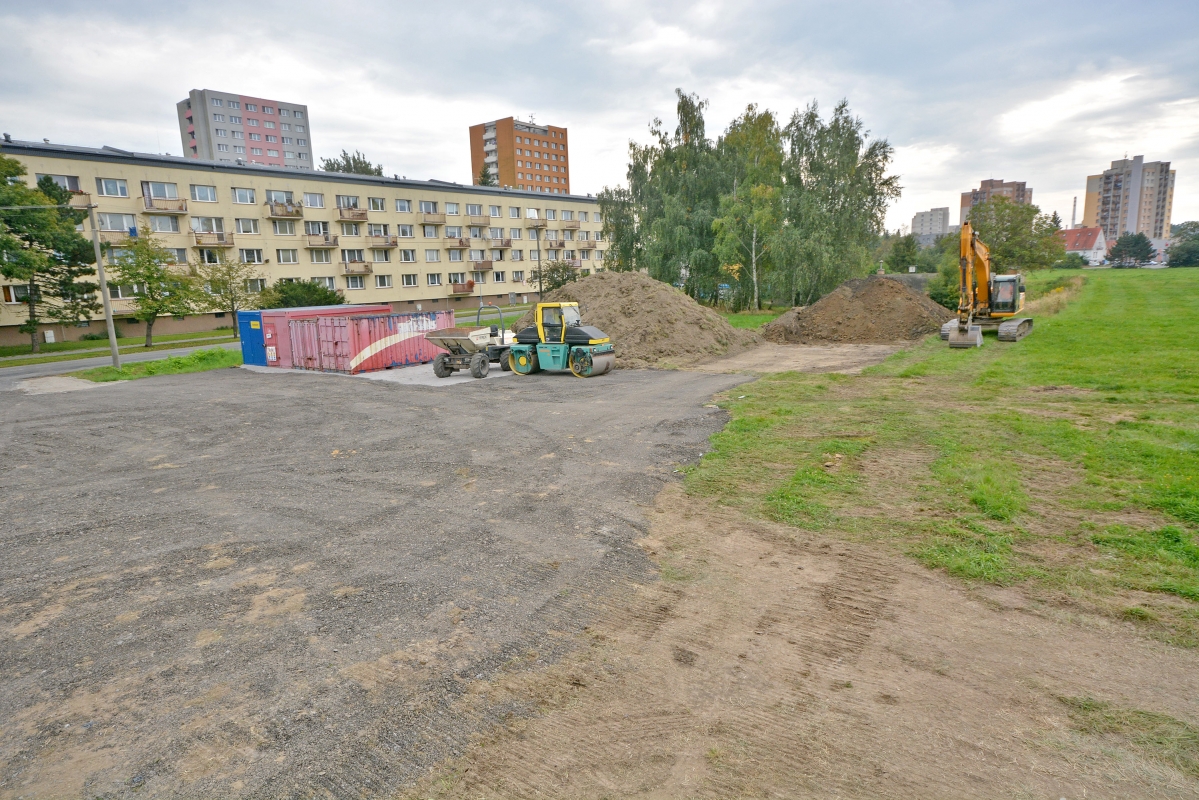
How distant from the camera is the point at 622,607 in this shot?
600cm

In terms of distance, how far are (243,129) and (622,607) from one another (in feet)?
399

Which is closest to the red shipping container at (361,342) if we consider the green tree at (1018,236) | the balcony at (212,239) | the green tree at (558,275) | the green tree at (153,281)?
the green tree at (153,281)

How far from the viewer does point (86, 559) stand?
7574mm

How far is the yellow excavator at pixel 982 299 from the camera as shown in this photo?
23172 mm

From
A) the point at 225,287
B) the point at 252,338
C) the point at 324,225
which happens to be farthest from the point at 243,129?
the point at 252,338

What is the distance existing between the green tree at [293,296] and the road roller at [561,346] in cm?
2524

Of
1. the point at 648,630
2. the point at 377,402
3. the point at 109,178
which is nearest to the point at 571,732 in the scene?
the point at 648,630

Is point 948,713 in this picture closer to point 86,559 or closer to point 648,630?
point 648,630

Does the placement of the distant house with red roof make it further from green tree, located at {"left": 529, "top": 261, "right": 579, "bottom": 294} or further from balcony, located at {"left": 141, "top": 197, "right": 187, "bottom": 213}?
balcony, located at {"left": 141, "top": 197, "right": 187, "bottom": 213}

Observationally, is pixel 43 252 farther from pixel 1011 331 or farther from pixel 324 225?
pixel 1011 331

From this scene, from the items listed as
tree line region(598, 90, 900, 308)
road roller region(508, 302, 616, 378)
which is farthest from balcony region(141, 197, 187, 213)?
road roller region(508, 302, 616, 378)

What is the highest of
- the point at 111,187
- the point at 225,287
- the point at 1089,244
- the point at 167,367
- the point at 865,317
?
the point at 111,187

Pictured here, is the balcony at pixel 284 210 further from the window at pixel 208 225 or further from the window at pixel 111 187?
the window at pixel 111 187

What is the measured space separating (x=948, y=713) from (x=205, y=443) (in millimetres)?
14139
